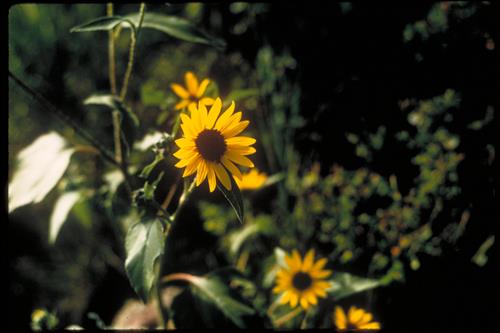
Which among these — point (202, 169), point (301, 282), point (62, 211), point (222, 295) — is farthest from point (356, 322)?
point (62, 211)

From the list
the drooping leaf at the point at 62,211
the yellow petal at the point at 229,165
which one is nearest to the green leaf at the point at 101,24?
the yellow petal at the point at 229,165

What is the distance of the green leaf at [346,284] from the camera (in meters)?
0.89

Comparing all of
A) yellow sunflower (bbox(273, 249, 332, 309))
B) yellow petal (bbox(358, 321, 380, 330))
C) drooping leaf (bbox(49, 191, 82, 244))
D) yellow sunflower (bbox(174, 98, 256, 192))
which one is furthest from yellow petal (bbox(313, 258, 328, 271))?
drooping leaf (bbox(49, 191, 82, 244))

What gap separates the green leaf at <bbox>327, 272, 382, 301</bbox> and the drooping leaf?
58cm

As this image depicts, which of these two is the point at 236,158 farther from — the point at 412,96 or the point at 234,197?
the point at 412,96

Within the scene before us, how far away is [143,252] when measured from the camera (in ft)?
2.23

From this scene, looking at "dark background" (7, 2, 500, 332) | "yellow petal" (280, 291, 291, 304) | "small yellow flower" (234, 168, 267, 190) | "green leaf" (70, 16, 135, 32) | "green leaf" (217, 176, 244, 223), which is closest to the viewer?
"green leaf" (217, 176, 244, 223)

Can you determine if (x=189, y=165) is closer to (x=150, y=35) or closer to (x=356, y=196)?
(x=356, y=196)

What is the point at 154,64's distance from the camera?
68.7 inches

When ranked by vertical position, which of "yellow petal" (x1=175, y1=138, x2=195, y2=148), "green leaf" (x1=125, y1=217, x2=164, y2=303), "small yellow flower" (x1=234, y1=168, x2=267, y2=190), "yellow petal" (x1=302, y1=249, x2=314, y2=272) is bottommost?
"yellow petal" (x1=302, y1=249, x2=314, y2=272)

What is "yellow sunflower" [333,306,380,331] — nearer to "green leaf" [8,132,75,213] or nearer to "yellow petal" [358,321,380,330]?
"yellow petal" [358,321,380,330]

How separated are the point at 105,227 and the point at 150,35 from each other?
74cm

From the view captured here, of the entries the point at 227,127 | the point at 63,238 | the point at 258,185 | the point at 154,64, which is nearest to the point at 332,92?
the point at 258,185

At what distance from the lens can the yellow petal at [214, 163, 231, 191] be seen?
0.63m
